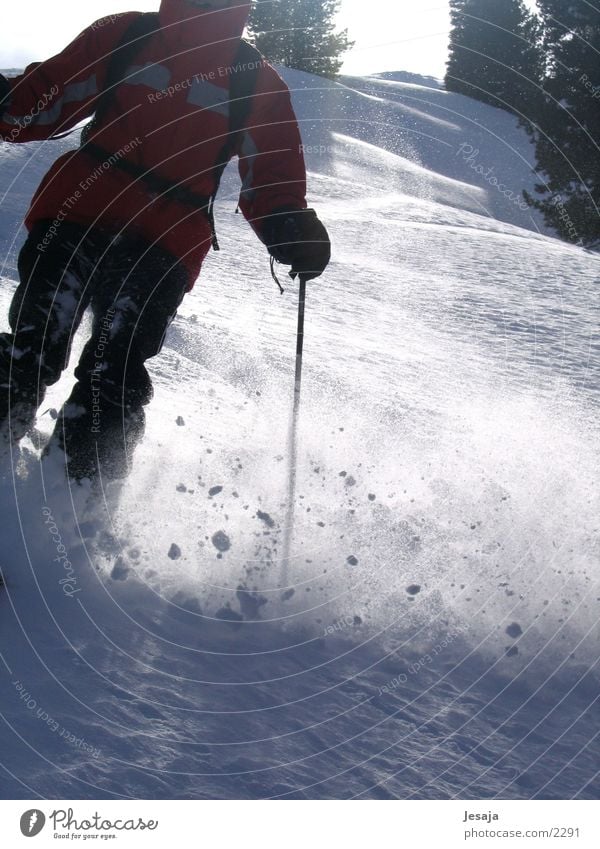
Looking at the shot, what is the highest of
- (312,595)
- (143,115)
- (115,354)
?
(143,115)

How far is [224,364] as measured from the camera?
16.8ft

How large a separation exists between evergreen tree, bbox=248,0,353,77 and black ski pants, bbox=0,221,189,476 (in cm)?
2198

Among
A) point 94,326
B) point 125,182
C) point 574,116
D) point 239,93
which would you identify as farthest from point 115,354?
point 574,116

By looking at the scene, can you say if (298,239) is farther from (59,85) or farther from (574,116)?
(574,116)

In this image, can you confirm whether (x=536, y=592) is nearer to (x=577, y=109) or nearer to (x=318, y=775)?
(x=318, y=775)

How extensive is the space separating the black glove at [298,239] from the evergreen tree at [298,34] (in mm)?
21629

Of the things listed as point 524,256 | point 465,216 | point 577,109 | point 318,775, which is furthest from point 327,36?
point 318,775

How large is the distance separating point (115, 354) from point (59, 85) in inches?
43.0

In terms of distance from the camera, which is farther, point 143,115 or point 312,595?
point 143,115

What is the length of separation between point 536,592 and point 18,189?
8.94 metres

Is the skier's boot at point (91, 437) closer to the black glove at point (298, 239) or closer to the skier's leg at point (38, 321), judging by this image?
the skier's leg at point (38, 321)

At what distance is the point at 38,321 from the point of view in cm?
290

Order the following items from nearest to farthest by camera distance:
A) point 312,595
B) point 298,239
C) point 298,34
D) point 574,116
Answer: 1. point 312,595
2. point 298,239
3. point 574,116
4. point 298,34
